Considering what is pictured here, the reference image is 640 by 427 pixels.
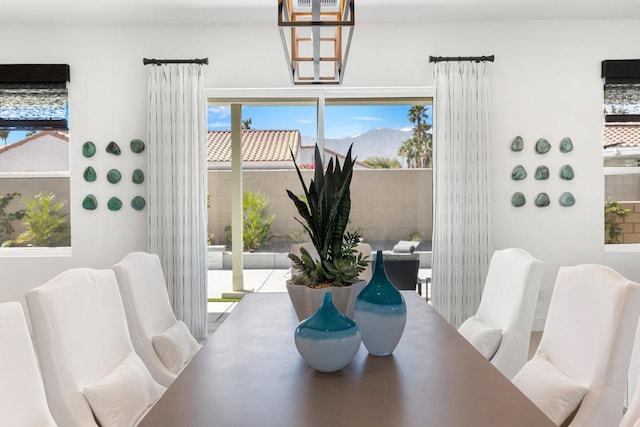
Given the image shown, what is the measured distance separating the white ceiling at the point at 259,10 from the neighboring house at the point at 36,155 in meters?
1.07

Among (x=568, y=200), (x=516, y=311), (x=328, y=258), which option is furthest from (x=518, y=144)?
(x=328, y=258)

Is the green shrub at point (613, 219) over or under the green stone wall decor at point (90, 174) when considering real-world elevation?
under

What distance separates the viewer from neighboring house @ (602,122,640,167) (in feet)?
16.4

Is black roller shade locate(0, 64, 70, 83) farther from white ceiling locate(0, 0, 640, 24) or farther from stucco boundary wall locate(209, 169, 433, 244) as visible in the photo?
stucco boundary wall locate(209, 169, 433, 244)

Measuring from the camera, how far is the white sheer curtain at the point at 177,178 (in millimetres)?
4785

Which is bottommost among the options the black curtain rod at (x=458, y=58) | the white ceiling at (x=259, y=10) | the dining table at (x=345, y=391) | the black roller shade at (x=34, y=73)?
the dining table at (x=345, y=391)

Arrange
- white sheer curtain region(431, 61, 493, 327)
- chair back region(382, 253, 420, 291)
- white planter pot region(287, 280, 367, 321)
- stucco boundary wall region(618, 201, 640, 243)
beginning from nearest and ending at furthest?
white planter pot region(287, 280, 367, 321) → chair back region(382, 253, 420, 291) → white sheer curtain region(431, 61, 493, 327) → stucco boundary wall region(618, 201, 640, 243)

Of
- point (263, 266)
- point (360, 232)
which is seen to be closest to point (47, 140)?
point (263, 266)

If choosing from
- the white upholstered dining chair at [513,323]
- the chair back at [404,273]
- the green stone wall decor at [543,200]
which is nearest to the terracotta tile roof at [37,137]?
the chair back at [404,273]

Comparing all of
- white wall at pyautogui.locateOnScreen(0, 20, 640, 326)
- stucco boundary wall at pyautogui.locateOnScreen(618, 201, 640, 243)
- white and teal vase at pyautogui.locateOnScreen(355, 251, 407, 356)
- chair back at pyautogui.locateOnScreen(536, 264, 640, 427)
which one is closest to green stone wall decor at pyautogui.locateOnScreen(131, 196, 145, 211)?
white wall at pyautogui.locateOnScreen(0, 20, 640, 326)

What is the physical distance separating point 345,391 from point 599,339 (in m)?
0.80

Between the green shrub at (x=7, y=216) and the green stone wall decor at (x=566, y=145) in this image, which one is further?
the green shrub at (x=7, y=216)

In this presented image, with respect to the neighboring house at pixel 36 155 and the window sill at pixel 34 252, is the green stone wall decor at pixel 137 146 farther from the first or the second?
the window sill at pixel 34 252

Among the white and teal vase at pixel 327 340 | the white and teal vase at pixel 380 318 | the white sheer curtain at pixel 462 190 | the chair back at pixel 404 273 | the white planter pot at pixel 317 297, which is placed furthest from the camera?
the white sheer curtain at pixel 462 190
